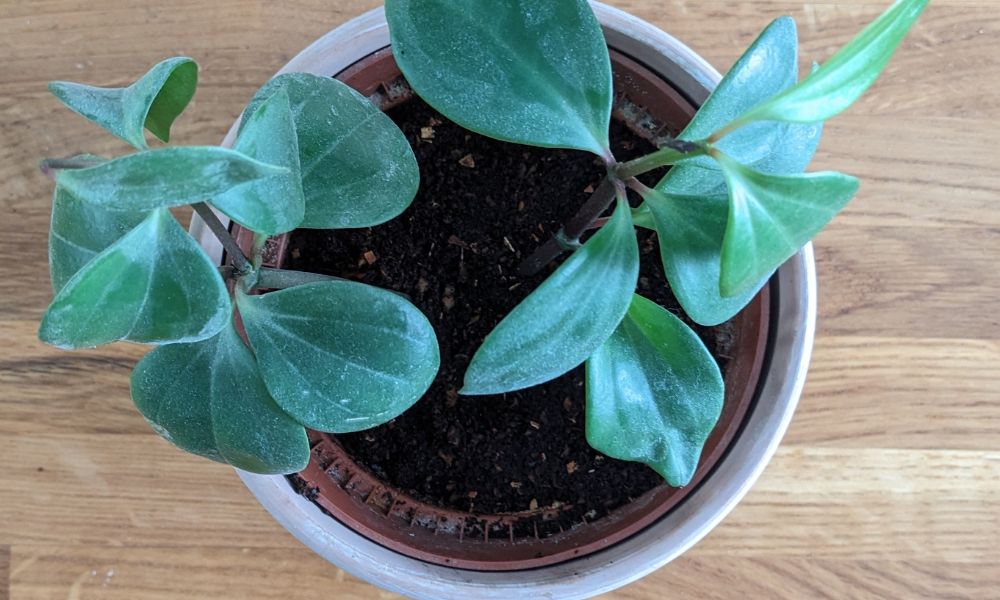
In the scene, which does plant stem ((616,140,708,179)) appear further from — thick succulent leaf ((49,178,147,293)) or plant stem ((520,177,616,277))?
thick succulent leaf ((49,178,147,293))

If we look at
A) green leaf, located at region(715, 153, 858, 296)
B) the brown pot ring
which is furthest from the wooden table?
green leaf, located at region(715, 153, 858, 296)

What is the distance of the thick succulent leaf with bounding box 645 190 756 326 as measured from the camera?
0.53 meters

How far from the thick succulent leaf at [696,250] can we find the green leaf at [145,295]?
0.29 metres

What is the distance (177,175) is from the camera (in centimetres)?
37

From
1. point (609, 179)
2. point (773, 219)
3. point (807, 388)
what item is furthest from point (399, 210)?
point (807, 388)

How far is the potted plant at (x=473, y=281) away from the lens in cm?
46

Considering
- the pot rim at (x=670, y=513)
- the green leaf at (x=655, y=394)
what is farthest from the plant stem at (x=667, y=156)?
the pot rim at (x=670, y=513)

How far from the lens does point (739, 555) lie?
3.21 feet

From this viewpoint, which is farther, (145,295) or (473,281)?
(473,281)

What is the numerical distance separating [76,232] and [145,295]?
135 mm

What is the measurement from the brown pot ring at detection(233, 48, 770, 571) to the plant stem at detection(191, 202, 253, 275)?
16 cm

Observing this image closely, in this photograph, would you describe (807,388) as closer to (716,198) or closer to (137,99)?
(716,198)

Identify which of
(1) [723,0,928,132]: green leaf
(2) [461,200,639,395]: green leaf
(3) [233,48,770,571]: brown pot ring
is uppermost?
(1) [723,0,928,132]: green leaf

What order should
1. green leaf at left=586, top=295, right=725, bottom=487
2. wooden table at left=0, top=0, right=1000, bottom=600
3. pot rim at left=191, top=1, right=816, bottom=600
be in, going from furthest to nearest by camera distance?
wooden table at left=0, top=0, right=1000, bottom=600 < pot rim at left=191, top=1, right=816, bottom=600 < green leaf at left=586, top=295, right=725, bottom=487
